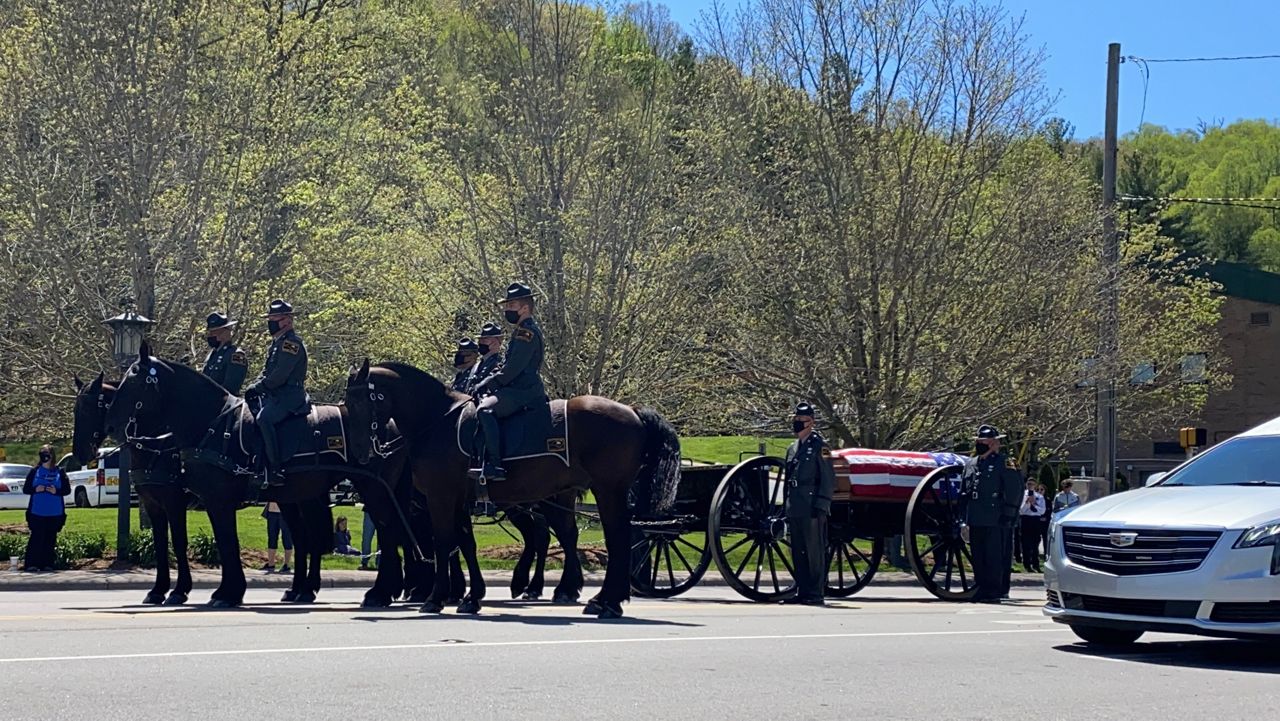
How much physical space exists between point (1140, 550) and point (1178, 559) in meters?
0.29

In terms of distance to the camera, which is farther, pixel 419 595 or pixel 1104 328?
pixel 1104 328

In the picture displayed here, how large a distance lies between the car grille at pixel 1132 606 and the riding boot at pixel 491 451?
5125 mm

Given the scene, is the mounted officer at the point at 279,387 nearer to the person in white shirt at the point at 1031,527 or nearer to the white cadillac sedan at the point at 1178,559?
the white cadillac sedan at the point at 1178,559

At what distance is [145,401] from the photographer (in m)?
15.3

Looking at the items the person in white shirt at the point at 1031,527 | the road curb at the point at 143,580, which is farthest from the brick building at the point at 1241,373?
the road curb at the point at 143,580

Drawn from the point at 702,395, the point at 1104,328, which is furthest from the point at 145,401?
the point at 1104,328

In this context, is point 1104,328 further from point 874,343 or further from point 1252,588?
point 1252,588

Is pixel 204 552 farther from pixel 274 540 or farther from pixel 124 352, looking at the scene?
pixel 124 352

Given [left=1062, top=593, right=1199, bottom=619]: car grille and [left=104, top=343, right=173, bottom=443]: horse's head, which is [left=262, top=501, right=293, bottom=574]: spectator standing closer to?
[left=104, top=343, right=173, bottom=443]: horse's head

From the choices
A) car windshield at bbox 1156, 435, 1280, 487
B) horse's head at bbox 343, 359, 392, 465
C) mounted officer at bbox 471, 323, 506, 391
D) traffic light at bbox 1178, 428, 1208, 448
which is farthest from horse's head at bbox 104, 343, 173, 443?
traffic light at bbox 1178, 428, 1208, 448

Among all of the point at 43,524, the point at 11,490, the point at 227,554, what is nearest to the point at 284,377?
the point at 227,554

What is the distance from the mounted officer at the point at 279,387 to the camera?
15.5 metres

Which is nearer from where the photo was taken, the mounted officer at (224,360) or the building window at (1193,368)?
the mounted officer at (224,360)

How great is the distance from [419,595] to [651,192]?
13.5m
